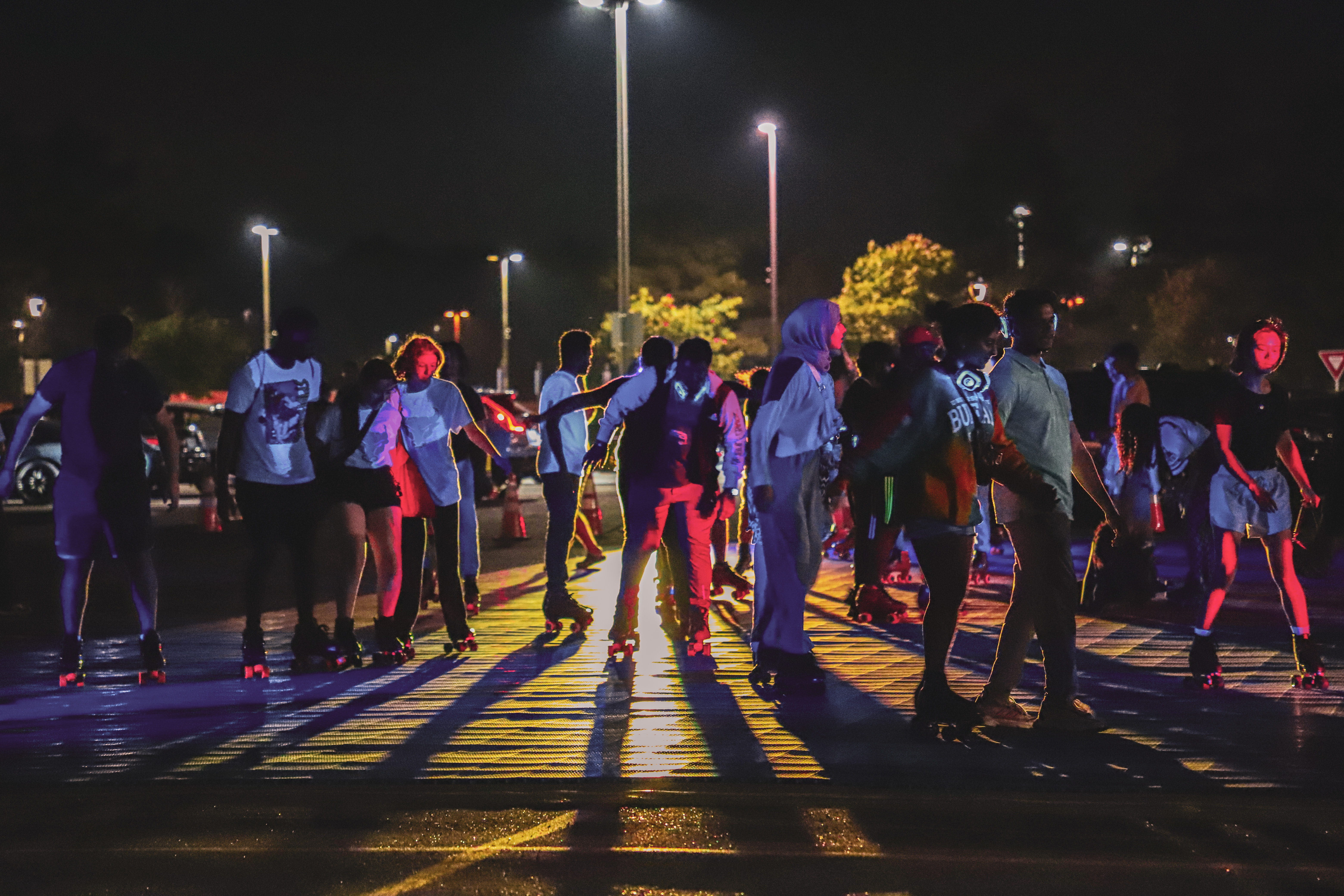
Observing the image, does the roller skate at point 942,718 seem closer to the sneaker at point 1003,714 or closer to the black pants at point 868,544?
the sneaker at point 1003,714

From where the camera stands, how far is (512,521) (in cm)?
1608

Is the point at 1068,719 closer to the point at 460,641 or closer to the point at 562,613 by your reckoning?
the point at 460,641

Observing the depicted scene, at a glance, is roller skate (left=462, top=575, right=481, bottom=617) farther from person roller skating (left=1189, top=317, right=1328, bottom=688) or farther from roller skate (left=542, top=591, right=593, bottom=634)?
person roller skating (left=1189, top=317, right=1328, bottom=688)

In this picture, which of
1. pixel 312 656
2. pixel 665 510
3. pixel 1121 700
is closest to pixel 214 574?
pixel 312 656

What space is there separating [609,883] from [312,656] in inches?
166

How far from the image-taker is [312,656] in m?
8.01

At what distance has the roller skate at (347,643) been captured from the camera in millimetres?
7918

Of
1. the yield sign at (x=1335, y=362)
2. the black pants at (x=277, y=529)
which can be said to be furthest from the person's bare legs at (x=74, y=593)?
the yield sign at (x=1335, y=362)

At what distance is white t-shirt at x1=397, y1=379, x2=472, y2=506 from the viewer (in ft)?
26.6

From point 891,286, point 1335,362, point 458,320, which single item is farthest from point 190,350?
point 1335,362

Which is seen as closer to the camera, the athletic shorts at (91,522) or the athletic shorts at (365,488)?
the athletic shorts at (91,522)

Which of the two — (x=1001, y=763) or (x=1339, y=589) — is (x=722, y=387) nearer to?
(x=1001, y=763)

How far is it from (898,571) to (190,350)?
7317 centimetres

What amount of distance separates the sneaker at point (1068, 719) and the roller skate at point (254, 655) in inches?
157
